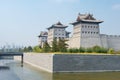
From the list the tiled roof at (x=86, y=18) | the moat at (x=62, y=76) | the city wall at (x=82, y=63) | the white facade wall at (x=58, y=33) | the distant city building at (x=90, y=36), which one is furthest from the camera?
the white facade wall at (x=58, y=33)

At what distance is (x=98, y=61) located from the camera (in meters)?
32.5

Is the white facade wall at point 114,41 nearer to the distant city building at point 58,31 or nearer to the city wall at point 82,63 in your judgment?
the city wall at point 82,63

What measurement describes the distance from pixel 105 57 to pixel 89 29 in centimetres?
1619

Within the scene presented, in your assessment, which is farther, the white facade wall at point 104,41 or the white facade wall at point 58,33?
the white facade wall at point 58,33

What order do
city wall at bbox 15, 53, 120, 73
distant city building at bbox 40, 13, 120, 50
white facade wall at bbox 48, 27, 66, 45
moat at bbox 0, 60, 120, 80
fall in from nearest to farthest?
1. moat at bbox 0, 60, 120, 80
2. city wall at bbox 15, 53, 120, 73
3. distant city building at bbox 40, 13, 120, 50
4. white facade wall at bbox 48, 27, 66, 45

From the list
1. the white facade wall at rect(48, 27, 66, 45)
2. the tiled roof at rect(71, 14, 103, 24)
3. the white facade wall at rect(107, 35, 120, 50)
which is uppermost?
the tiled roof at rect(71, 14, 103, 24)

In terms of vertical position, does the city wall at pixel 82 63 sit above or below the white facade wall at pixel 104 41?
below

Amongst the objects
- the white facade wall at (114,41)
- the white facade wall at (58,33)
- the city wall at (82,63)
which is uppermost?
the white facade wall at (58,33)

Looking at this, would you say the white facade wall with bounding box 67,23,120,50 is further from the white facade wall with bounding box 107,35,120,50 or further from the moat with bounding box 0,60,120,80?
the moat with bounding box 0,60,120,80

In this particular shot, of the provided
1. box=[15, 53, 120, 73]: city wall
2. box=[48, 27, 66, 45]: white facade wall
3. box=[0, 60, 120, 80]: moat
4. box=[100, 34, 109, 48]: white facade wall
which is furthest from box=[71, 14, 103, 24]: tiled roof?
box=[0, 60, 120, 80]: moat

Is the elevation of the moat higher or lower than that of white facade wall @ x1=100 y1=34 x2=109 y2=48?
lower

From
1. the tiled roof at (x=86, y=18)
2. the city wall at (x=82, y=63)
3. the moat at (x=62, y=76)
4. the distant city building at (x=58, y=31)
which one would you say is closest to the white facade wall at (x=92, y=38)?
the tiled roof at (x=86, y=18)

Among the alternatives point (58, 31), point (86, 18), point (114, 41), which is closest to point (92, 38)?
point (86, 18)

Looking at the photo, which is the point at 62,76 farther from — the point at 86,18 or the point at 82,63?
the point at 86,18
